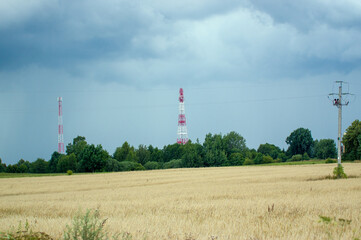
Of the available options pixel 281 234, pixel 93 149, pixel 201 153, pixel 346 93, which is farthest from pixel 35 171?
pixel 281 234

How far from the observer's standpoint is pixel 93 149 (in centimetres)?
9156

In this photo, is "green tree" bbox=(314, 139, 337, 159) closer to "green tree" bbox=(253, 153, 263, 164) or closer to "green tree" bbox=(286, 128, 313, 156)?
"green tree" bbox=(286, 128, 313, 156)

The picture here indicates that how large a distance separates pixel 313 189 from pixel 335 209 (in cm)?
1059

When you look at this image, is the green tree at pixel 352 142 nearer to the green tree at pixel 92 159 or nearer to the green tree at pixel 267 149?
the green tree at pixel 267 149

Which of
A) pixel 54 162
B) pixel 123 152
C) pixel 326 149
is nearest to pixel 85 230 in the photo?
pixel 54 162

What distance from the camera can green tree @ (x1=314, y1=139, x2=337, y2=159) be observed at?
13175 cm

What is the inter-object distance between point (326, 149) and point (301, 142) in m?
16.5

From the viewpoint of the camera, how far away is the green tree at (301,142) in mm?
147375

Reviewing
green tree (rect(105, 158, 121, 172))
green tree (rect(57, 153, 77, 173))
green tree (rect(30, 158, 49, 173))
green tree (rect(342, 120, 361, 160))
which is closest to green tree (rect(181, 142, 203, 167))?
green tree (rect(105, 158, 121, 172))

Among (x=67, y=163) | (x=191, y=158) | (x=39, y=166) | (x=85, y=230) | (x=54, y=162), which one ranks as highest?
(x=85, y=230)

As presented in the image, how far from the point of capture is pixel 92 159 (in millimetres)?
89562

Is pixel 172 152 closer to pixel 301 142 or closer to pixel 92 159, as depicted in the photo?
pixel 92 159

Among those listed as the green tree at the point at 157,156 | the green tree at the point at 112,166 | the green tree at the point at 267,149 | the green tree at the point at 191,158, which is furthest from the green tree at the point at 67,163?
the green tree at the point at 267,149

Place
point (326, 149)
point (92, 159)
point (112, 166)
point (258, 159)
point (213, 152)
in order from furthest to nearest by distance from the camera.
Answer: point (326, 149) < point (258, 159) < point (213, 152) < point (112, 166) < point (92, 159)
